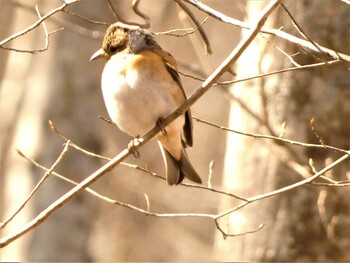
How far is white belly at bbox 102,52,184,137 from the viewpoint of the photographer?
13.1 ft

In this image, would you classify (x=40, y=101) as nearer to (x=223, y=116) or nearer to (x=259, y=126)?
(x=259, y=126)

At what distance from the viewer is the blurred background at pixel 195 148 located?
4.75 metres

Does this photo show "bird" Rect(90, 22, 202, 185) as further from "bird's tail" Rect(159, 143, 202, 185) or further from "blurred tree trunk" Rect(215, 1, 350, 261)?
"blurred tree trunk" Rect(215, 1, 350, 261)

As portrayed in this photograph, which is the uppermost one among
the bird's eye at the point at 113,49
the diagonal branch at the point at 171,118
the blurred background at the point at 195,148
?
the blurred background at the point at 195,148

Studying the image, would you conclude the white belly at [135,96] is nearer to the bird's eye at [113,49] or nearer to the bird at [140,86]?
the bird at [140,86]

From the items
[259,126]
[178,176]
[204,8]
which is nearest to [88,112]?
[259,126]

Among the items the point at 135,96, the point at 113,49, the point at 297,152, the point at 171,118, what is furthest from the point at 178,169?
the point at 171,118

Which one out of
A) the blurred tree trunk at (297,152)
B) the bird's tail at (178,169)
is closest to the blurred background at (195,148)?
the blurred tree trunk at (297,152)

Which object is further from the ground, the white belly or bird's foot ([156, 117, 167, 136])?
the white belly

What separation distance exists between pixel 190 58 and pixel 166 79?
8711 mm

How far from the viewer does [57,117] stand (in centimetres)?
737

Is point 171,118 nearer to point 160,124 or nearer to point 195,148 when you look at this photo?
point 160,124

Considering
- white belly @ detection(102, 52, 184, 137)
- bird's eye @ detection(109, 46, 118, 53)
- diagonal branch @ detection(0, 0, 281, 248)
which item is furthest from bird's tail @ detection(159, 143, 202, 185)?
diagonal branch @ detection(0, 0, 281, 248)

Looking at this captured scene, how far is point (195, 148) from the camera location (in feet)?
42.2
